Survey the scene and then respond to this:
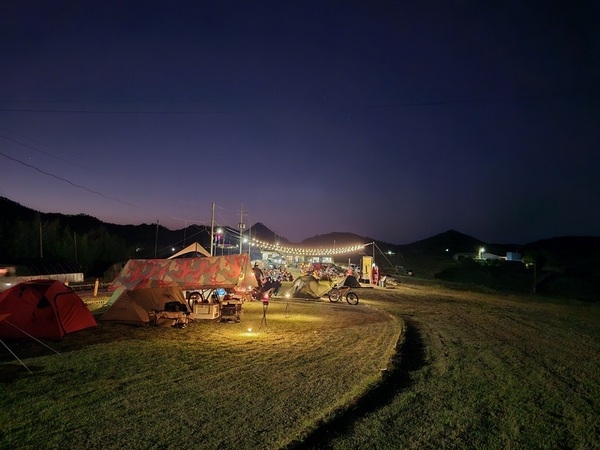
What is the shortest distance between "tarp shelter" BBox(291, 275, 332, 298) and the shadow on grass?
12.0 m

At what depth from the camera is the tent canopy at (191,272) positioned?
708 inches

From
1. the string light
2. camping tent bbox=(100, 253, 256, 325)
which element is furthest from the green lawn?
the string light

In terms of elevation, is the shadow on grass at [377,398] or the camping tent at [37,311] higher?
the camping tent at [37,311]

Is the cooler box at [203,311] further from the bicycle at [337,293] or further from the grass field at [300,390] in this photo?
the bicycle at [337,293]

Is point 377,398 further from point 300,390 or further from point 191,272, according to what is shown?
point 191,272

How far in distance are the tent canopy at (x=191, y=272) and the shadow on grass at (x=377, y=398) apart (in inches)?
378

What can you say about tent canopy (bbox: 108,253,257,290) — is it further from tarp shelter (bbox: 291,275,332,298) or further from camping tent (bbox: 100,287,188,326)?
tarp shelter (bbox: 291,275,332,298)

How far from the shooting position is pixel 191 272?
18266 millimetres

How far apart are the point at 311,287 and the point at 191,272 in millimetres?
7492

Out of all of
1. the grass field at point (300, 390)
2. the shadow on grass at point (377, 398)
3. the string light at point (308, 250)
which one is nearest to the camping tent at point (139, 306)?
the grass field at point (300, 390)

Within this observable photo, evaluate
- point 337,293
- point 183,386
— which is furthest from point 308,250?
point 183,386

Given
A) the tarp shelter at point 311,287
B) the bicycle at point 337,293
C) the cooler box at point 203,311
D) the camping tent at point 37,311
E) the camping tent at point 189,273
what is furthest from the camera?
the tarp shelter at point 311,287

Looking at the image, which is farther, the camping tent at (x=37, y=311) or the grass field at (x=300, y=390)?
the camping tent at (x=37, y=311)

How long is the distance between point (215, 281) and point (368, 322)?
7017 mm
